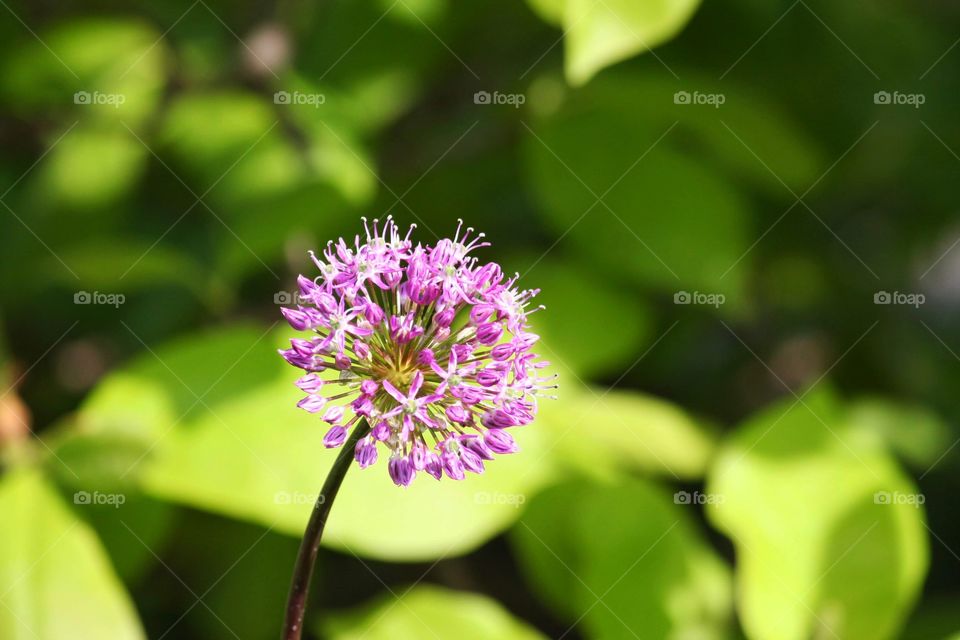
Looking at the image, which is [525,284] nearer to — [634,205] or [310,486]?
[634,205]

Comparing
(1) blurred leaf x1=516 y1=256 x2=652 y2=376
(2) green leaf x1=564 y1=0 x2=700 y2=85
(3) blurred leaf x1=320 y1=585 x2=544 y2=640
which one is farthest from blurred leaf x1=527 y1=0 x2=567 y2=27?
(3) blurred leaf x1=320 y1=585 x2=544 y2=640

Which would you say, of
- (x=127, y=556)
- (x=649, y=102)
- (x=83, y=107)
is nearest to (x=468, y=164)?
(x=649, y=102)

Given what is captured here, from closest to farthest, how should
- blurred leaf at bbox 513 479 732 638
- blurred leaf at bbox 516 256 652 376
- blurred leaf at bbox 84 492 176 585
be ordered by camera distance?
blurred leaf at bbox 513 479 732 638 < blurred leaf at bbox 84 492 176 585 < blurred leaf at bbox 516 256 652 376

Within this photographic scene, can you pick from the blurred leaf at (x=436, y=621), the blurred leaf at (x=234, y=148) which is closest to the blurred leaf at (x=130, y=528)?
the blurred leaf at (x=436, y=621)

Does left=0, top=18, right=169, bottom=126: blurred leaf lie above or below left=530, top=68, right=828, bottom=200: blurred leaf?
above

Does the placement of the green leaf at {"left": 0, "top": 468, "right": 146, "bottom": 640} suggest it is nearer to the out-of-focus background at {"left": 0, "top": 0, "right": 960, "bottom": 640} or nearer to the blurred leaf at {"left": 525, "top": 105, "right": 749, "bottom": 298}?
the out-of-focus background at {"left": 0, "top": 0, "right": 960, "bottom": 640}

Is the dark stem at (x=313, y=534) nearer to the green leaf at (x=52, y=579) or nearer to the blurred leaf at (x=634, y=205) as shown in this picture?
the green leaf at (x=52, y=579)

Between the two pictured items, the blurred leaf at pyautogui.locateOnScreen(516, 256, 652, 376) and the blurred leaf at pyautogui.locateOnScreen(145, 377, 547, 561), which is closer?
the blurred leaf at pyautogui.locateOnScreen(145, 377, 547, 561)

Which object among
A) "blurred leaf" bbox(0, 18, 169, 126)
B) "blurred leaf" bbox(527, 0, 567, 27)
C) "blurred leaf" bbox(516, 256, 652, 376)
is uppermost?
"blurred leaf" bbox(0, 18, 169, 126)
